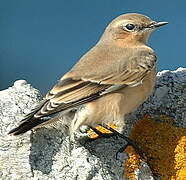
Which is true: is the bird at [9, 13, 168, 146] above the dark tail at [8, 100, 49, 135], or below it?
above

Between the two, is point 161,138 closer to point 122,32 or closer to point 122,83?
point 122,83

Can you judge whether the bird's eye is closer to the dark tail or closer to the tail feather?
the dark tail

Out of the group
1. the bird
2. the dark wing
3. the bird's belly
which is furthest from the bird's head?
the bird's belly

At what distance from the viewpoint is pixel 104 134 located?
438 cm

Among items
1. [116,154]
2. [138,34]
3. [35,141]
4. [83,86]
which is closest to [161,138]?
[116,154]

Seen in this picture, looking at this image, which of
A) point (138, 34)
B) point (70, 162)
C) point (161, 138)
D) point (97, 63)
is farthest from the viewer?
point (138, 34)

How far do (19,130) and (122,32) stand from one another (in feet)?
7.01

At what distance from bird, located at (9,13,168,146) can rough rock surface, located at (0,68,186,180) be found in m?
0.16

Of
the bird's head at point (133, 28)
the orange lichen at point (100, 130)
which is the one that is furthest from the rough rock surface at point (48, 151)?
the bird's head at point (133, 28)

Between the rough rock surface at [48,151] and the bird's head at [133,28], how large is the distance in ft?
3.57

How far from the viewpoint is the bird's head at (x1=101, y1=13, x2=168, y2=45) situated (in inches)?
214

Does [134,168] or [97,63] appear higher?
[97,63]

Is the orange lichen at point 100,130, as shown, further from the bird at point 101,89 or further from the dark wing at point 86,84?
the dark wing at point 86,84

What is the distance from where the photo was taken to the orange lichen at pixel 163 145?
407cm
